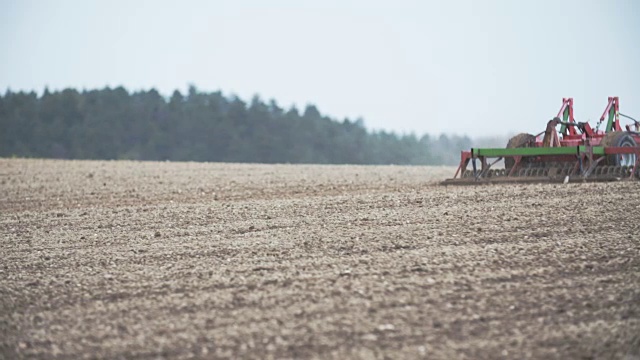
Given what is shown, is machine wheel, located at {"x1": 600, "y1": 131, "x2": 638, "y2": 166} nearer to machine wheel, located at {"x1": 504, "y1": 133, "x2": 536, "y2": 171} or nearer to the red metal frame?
the red metal frame

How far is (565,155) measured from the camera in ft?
51.8

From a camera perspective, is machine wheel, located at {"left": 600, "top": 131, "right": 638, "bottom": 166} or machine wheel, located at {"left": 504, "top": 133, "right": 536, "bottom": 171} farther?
machine wheel, located at {"left": 504, "top": 133, "right": 536, "bottom": 171}

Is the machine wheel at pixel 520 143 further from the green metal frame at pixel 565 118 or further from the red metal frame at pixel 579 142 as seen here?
the green metal frame at pixel 565 118

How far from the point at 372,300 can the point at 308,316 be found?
56cm

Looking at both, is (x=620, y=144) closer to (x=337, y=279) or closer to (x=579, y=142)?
(x=579, y=142)

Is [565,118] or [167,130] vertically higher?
[167,130]

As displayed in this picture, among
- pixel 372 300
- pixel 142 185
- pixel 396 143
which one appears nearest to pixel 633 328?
pixel 372 300

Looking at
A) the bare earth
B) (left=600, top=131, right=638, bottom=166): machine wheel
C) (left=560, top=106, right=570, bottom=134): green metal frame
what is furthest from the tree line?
the bare earth

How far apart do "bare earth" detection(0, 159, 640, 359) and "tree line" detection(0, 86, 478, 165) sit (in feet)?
148

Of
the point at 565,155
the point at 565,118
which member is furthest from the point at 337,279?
the point at 565,118

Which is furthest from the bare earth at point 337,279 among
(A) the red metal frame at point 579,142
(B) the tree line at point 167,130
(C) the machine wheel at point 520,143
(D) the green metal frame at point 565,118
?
(B) the tree line at point 167,130

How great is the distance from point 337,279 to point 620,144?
1005 cm

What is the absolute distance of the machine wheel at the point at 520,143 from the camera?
16.3 meters

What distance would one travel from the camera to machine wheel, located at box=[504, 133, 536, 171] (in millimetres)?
16281
